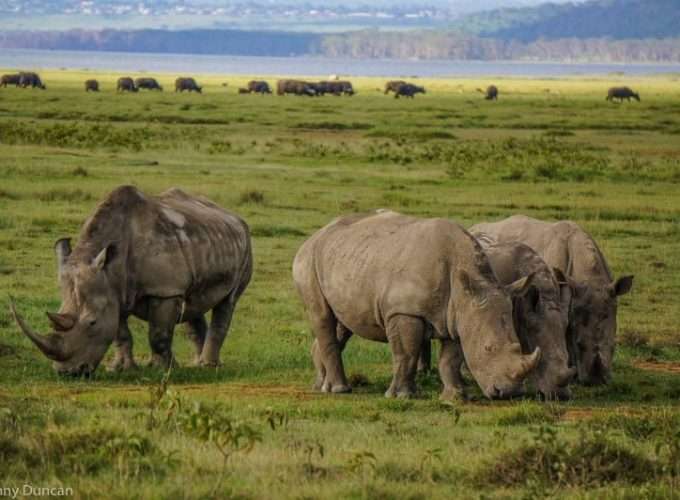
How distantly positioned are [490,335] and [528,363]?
61 centimetres

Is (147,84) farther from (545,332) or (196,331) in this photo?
(545,332)

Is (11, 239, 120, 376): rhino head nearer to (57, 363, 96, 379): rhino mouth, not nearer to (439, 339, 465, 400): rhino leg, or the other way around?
(57, 363, 96, 379): rhino mouth

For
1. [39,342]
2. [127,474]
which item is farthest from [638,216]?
[127,474]

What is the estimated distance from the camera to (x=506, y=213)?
3038 cm

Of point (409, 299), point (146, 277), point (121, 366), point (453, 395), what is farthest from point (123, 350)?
point (453, 395)

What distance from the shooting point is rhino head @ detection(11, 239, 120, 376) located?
14.1m

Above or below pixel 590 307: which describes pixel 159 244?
above

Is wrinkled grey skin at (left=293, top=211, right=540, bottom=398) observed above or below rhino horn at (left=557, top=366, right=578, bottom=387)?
above

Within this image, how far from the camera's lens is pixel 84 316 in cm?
1423

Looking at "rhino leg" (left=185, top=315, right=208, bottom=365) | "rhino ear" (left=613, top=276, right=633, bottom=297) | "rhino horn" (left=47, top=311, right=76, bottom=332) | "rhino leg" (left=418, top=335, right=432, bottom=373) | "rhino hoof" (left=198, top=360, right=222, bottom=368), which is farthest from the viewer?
"rhino leg" (left=185, top=315, right=208, bottom=365)

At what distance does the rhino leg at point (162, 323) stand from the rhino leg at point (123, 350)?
24 centimetres

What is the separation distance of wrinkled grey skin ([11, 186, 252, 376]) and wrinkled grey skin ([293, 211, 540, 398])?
1408 mm

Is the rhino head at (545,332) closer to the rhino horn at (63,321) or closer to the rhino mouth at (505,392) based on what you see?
the rhino mouth at (505,392)

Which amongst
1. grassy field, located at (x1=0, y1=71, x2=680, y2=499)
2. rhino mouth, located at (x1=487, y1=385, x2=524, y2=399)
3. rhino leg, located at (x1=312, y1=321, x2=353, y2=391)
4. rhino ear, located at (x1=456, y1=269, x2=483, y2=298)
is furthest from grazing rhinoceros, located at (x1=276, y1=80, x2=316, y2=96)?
rhino mouth, located at (x1=487, y1=385, x2=524, y2=399)
